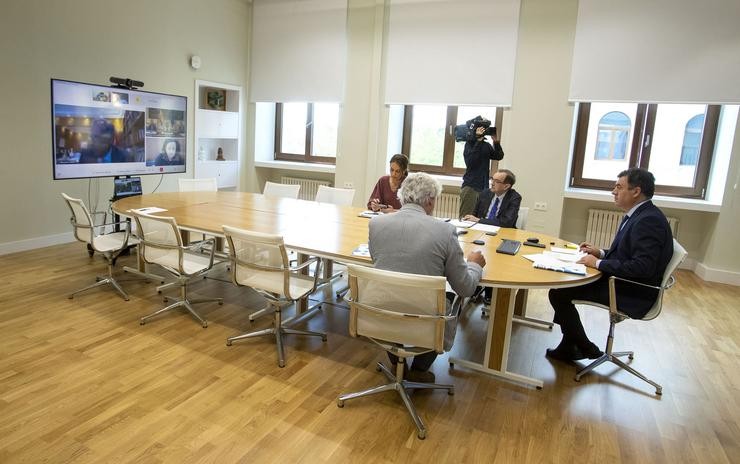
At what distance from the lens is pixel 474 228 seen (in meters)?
3.92

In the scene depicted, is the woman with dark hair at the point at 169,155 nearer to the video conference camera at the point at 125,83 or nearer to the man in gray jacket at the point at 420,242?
A: the video conference camera at the point at 125,83

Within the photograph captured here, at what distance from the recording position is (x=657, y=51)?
17.0 feet

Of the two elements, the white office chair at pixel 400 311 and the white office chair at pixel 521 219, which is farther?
the white office chair at pixel 521 219

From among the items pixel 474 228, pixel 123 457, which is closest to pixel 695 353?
pixel 474 228

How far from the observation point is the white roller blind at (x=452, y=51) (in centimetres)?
580

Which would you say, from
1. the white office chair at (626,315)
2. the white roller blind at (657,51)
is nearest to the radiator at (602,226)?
the white roller blind at (657,51)

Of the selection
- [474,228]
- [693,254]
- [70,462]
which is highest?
[474,228]

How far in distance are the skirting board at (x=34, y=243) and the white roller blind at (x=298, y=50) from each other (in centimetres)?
342

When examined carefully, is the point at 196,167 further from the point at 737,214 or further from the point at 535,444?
the point at 737,214

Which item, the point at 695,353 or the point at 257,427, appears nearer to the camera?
the point at 257,427

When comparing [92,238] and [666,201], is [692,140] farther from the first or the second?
[92,238]

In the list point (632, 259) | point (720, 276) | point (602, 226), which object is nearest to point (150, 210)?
point (632, 259)

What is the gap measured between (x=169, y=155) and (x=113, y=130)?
0.86m

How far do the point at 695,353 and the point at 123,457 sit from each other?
3.67m
